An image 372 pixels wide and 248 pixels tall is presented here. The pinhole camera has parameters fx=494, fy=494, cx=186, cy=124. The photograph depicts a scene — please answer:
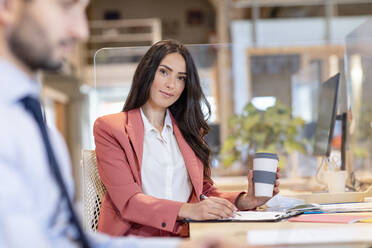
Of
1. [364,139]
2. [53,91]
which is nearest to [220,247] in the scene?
[364,139]

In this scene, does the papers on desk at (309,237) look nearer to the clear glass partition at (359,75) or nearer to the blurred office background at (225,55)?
the clear glass partition at (359,75)

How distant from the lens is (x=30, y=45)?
0.79 metres

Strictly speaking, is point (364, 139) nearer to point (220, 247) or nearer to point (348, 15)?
point (348, 15)

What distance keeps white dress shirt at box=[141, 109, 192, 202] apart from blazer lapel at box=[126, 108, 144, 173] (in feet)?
0.18

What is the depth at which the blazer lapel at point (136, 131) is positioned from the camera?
5.76 ft

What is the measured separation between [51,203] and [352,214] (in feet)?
3.47

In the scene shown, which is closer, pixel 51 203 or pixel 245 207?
pixel 51 203

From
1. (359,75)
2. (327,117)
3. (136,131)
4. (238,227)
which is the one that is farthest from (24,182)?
(359,75)

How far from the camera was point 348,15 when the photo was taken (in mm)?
5965

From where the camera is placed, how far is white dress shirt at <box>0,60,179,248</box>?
→ 723 mm

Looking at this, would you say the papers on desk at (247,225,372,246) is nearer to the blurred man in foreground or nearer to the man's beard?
the blurred man in foreground

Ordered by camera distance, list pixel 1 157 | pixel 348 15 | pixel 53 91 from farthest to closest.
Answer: pixel 53 91 → pixel 348 15 → pixel 1 157

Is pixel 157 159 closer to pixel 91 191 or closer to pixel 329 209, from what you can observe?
pixel 91 191

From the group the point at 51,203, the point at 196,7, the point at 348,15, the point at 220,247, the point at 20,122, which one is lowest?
the point at 220,247
